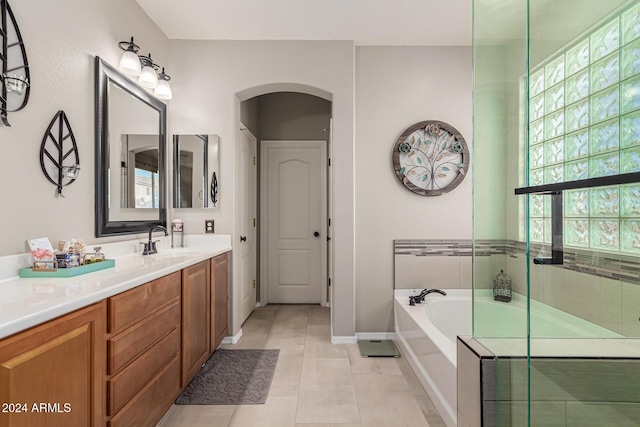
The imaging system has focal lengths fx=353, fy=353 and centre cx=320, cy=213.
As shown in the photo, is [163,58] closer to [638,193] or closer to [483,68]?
[483,68]

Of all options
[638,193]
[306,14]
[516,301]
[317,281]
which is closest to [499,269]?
[516,301]

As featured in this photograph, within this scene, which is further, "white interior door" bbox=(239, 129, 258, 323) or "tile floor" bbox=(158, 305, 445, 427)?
"white interior door" bbox=(239, 129, 258, 323)

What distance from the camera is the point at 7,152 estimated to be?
4.98 feet

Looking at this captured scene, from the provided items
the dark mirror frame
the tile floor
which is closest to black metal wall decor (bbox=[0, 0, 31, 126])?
the dark mirror frame

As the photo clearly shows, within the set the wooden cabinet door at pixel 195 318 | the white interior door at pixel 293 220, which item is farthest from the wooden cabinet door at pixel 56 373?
the white interior door at pixel 293 220

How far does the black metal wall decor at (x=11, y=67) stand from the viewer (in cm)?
148

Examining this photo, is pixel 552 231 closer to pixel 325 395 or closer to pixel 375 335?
pixel 325 395

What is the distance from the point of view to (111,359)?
1.33 m

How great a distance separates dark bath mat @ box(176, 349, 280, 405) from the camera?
2.19 m

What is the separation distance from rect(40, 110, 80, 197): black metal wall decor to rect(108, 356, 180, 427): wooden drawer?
1.08m

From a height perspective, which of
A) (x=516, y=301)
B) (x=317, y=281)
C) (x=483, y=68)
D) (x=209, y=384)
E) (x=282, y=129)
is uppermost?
(x=282, y=129)

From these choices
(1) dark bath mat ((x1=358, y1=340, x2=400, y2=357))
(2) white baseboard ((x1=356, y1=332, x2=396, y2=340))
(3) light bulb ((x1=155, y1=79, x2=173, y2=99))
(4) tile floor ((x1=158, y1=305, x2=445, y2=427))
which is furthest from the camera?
(2) white baseboard ((x1=356, y1=332, x2=396, y2=340))

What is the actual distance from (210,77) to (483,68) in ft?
8.18

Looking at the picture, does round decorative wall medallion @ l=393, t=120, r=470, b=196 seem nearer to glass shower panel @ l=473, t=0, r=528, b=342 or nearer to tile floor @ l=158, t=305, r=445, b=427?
tile floor @ l=158, t=305, r=445, b=427
